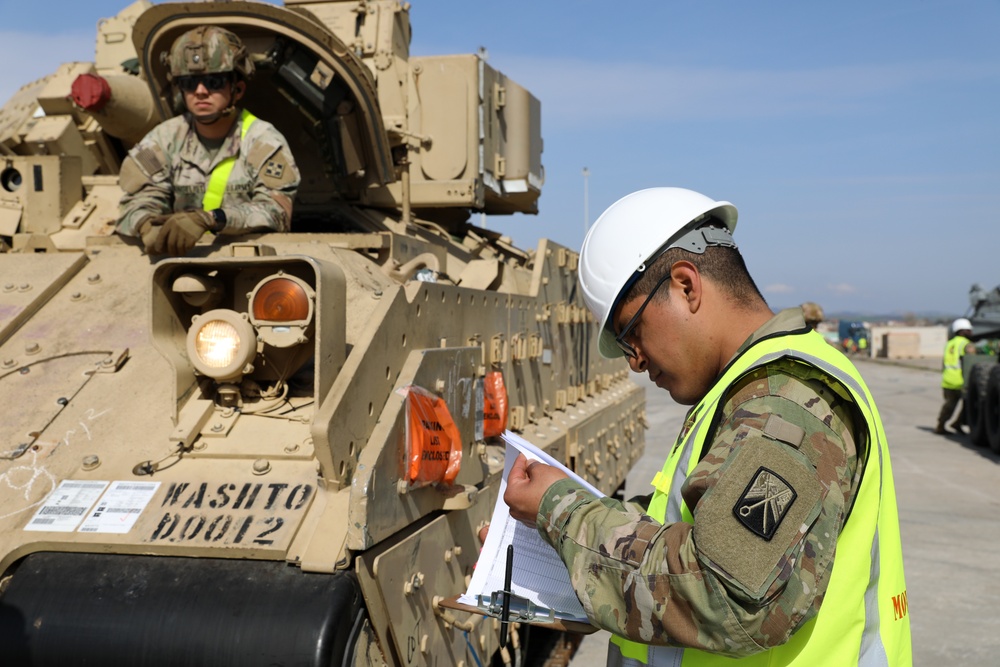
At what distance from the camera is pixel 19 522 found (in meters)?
2.91

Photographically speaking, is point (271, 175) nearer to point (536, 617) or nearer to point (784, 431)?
point (536, 617)

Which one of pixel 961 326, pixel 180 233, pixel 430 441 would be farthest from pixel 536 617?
pixel 961 326

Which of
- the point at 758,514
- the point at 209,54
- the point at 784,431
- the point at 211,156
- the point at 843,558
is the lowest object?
the point at 843,558

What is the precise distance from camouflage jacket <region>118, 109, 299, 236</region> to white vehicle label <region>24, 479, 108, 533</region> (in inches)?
62.0

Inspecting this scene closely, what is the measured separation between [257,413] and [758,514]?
197 centimetres

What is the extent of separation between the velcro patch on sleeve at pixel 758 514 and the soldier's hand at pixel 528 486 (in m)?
0.43

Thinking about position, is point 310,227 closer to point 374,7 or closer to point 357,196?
point 357,196

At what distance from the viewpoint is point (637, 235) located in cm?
206

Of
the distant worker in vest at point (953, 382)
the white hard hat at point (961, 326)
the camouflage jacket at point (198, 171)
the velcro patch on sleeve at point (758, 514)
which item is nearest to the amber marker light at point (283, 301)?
the camouflage jacket at point (198, 171)

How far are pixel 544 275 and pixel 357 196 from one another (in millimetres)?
1103

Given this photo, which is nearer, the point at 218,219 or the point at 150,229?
the point at 150,229

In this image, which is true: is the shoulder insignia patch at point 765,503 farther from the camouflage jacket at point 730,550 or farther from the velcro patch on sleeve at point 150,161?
the velcro patch on sleeve at point 150,161

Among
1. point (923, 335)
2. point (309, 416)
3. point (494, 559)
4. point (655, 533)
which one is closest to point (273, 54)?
point (309, 416)

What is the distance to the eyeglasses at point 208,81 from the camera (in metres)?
4.22
